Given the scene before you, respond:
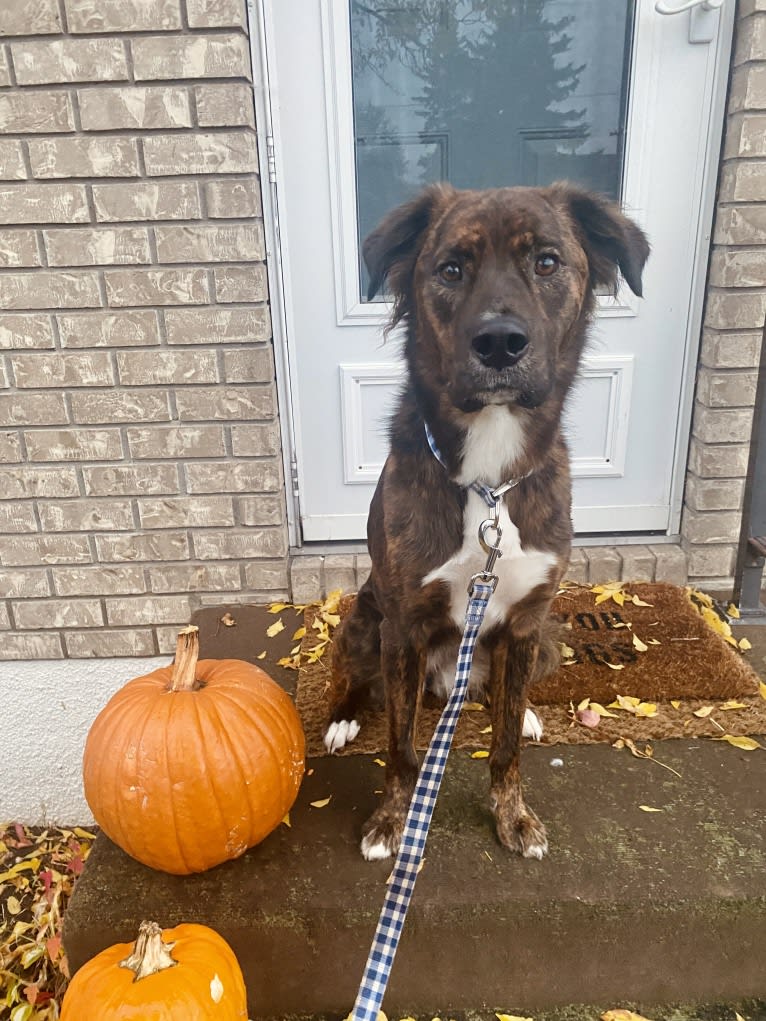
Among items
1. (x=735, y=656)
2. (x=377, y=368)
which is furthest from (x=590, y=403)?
(x=735, y=656)

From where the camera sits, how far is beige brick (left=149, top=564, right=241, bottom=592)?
267cm

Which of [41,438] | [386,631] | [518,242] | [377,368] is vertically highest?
[518,242]

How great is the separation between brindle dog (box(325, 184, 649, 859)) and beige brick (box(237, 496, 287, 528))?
104 cm

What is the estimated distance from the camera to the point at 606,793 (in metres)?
1.67

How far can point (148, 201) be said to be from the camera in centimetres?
228

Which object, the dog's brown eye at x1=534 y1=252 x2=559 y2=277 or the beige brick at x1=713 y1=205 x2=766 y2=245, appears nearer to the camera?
the dog's brown eye at x1=534 y1=252 x2=559 y2=277

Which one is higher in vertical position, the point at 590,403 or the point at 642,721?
the point at 590,403

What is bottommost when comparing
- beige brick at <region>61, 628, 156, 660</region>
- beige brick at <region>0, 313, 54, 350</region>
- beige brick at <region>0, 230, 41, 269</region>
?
beige brick at <region>61, 628, 156, 660</region>

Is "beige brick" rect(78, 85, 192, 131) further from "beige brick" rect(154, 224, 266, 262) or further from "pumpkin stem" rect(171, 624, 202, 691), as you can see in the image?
"pumpkin stem" rect(171, 624, 202, 691)

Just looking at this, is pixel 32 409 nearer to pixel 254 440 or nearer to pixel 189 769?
pixel 254 440

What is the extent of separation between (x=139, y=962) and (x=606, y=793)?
3.50 feet

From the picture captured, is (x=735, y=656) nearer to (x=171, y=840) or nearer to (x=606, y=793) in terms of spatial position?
(x=606, y=793)

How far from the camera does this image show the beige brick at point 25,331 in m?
2.39

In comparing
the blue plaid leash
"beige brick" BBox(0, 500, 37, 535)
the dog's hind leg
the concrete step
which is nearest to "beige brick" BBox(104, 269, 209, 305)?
"beige brick" BBox(0, 500, 37, 535)
